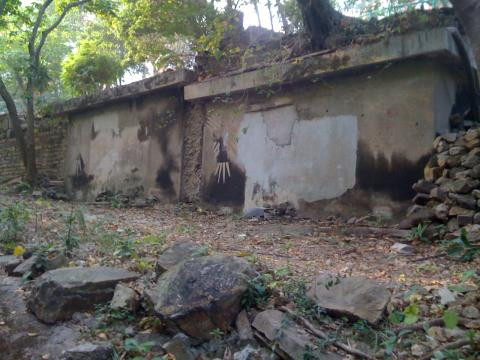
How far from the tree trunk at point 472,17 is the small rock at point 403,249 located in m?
1.97

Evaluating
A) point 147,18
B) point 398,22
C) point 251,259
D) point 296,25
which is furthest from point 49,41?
point 251,259

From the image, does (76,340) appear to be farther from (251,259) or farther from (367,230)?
(367,230)

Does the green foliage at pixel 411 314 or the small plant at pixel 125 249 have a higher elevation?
the small plant at pixel 125 249

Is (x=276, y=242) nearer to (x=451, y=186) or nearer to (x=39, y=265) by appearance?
(x=451, y=186)

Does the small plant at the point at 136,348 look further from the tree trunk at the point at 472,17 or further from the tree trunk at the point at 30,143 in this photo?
the tree trunk at the point at 30,143

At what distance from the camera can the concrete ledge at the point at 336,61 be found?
16.4ft

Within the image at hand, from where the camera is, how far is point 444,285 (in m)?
3.00

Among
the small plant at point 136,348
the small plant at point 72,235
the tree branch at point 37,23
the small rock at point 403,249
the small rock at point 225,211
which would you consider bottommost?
the small plant at point 136,348

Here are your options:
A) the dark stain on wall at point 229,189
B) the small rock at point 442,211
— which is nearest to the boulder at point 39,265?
→ the dark stain on wall at point 229,189

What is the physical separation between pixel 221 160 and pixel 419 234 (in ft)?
11.8

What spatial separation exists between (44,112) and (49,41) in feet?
34.8

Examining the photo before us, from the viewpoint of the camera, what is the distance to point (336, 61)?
5.77 meters

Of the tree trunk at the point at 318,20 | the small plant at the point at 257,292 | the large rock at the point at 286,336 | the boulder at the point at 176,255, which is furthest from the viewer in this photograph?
the tree trunk at the point at 318,20

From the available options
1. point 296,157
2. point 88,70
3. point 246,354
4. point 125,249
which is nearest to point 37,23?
point 88,70
